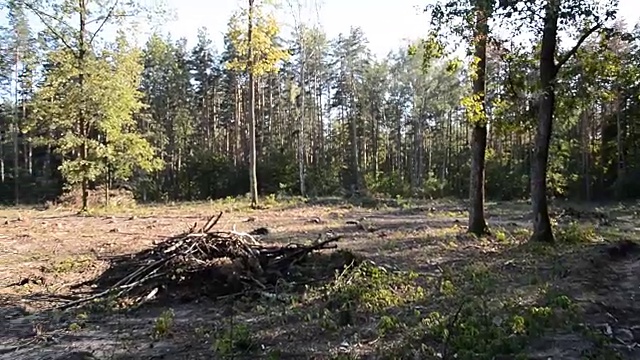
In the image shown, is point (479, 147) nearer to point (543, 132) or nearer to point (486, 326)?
point (543, 132)

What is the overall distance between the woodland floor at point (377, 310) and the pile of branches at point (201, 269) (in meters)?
0.31

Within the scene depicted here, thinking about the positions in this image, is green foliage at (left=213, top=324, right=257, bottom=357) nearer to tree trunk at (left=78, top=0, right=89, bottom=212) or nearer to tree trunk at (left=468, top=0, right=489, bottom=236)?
tree trunk at (left=468, top=0, right=489, bottom=236)

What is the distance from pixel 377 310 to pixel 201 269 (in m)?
2.74

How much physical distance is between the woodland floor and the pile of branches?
0.31m

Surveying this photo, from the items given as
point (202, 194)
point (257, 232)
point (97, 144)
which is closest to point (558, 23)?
point (257, 232)

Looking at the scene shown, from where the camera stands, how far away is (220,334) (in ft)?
18.0

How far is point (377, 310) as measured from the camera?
615cm

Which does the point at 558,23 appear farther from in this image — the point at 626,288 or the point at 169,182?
the point at 169,182

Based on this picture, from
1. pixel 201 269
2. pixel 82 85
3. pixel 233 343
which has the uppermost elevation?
pixel 82 85

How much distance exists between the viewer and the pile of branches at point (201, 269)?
733 centimetres

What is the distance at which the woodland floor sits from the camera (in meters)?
4.98

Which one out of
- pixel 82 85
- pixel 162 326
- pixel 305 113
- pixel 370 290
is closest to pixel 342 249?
pixel 370 290

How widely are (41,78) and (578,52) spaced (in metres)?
20.3

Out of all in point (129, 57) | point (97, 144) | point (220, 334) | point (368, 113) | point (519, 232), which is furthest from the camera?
point (368, 113)
